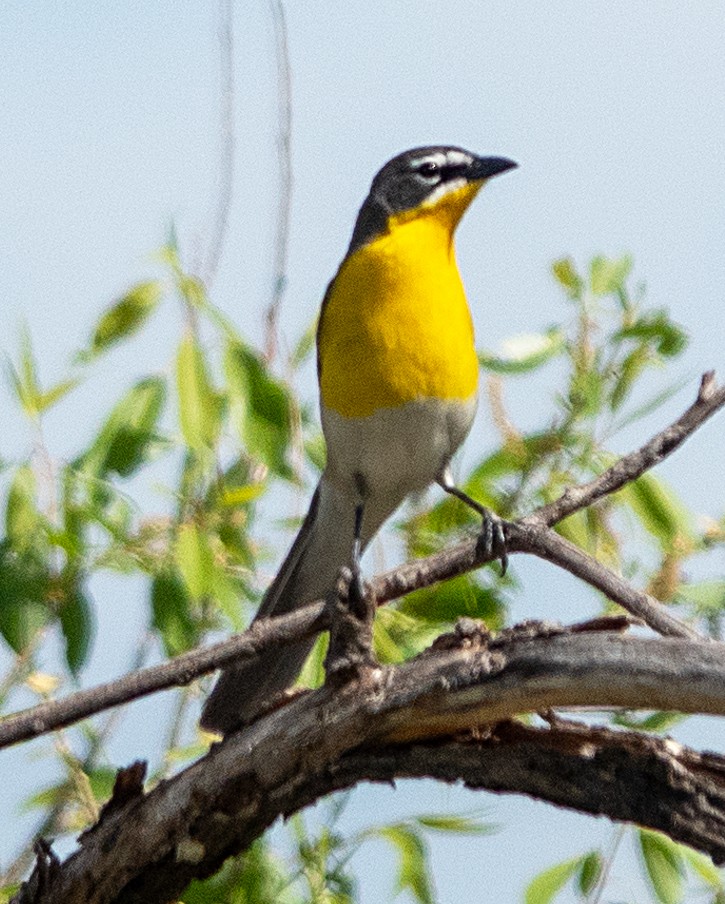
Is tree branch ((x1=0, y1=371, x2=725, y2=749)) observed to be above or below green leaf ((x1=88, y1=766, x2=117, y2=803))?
above

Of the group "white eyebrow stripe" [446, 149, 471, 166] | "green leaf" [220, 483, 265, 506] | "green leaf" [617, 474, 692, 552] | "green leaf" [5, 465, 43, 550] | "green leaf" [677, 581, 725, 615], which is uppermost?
"white eyebrow stripe" [446, 149, 471, 166]

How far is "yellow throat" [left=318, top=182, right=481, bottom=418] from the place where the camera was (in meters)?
4.43

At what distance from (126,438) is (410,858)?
1.31 meters

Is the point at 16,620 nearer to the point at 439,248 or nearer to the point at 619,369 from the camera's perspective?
the point at 619,369

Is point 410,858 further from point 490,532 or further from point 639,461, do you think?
point 639,461

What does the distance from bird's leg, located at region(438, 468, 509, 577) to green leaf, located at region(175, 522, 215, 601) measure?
0.67 metres

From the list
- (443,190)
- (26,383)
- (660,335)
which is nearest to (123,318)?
(26,383)

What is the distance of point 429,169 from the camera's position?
5.13 m

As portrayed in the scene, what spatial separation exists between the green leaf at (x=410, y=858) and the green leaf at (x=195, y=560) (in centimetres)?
80

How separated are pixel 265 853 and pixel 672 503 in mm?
1413

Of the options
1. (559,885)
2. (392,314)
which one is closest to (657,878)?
(559,885)

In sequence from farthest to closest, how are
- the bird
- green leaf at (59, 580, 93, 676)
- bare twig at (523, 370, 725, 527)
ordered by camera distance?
1. the bird
2. green leaf at (59, 580, 93, 676)
3. bare twig at (523, 370, 725, 527)

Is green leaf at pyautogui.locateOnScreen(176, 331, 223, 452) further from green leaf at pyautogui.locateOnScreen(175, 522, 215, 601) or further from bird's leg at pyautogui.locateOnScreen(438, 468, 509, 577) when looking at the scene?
bird's leg at pyautogui.locateOnScreen(438, 468, 509, 577)

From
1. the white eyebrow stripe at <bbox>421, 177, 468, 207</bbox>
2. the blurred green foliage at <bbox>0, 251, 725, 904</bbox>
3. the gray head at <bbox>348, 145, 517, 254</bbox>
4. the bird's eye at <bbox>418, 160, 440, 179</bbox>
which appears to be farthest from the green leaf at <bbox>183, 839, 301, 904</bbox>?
the bird's eye at <bbox>418, 160, 440, 179</bbox>
